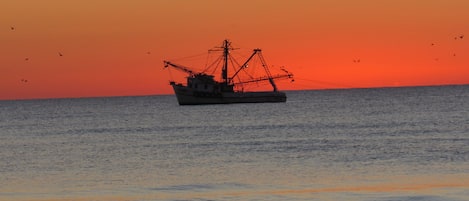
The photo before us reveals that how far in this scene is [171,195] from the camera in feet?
127

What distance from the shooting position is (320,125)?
352 feet

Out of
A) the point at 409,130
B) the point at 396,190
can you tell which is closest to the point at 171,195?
the point at 396,190

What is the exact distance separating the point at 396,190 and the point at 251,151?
27.1 meters

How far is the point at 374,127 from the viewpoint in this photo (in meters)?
99.6

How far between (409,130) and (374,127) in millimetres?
9150

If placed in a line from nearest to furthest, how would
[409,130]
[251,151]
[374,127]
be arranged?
[251,151]
[409,130]
[374,127]

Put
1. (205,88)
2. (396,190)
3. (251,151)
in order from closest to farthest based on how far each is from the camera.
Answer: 1. (396,190)
2. (251,151)
3. (205,88)

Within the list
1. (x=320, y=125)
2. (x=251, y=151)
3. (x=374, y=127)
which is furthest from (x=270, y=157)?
(x=320, y=125)

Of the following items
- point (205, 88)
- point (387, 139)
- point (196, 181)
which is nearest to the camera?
point (196, 181)

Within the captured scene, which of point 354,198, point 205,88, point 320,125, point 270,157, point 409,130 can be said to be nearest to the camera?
point 354,198

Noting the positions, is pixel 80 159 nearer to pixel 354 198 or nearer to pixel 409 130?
pixel 354 198

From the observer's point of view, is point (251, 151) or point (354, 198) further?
point (251, 151)

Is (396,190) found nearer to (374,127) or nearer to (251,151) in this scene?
(251,151)

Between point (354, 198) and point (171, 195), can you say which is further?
point (171, 195)
